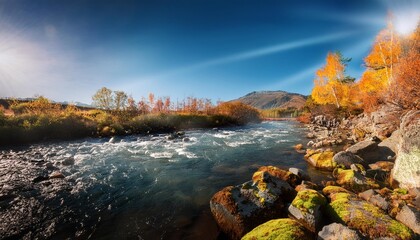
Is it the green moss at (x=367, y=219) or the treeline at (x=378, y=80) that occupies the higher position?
the treeline at (x=378, y=80)

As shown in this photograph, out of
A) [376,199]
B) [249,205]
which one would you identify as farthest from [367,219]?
[249,205]

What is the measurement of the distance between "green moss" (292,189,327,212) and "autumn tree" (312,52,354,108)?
1349 inches

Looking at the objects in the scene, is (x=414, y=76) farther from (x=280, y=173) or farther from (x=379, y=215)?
(x=379, y=215)

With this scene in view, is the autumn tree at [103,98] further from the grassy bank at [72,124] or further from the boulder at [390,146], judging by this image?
the boulder at [390,146]

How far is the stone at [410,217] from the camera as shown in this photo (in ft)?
13.7

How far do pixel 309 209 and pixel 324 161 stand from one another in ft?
20.5

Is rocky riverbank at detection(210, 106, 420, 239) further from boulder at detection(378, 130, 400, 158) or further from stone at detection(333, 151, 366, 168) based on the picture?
boulder at detection(378, 130, 400, 158)

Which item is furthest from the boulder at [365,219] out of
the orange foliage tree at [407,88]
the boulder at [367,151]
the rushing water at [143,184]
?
the orange foliage tree at [407,88]

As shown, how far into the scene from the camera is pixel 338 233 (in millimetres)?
3760

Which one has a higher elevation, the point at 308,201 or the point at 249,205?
the point at 308,201

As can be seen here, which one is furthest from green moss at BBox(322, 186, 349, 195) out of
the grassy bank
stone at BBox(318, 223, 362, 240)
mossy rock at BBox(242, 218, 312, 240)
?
the grassy bank

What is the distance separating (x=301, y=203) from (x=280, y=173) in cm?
253

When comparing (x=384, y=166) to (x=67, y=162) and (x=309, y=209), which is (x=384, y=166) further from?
(x=67, y=162)

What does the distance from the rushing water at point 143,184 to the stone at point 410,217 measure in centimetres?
438
